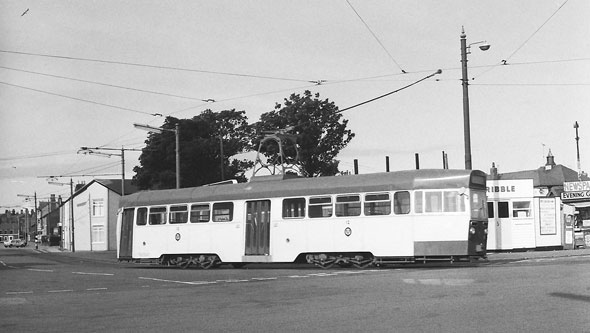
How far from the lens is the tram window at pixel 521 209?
30.6 meters

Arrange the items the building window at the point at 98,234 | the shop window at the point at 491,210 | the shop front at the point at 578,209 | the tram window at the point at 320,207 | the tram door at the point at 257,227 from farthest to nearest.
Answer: the building window at the point at 98,234 < the shop front at the point at 578,209 < the shop window at the point at 491,210 < the tram door at the point at 257,227 < the tram window at the point at 320,207

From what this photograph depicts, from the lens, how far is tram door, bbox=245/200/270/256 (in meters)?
25.4

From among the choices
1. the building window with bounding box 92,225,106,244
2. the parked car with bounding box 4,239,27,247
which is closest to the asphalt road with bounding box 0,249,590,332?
the building window with bounding box 92,225,106,244

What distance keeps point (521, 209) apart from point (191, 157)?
2905 centimetres

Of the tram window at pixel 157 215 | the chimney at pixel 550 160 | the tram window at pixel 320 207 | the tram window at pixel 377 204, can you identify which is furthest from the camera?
the chimney at pixel 550 160

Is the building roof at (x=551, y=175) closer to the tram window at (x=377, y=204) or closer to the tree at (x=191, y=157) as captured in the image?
the tree at (x=191, y=157)

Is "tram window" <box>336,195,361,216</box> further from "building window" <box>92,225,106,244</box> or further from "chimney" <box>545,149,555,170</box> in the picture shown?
"building window" <box>92,225,106,244</box>

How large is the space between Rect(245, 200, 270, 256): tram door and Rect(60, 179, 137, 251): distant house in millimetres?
54474

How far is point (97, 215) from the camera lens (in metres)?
79.8

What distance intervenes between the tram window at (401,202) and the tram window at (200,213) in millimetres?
7906

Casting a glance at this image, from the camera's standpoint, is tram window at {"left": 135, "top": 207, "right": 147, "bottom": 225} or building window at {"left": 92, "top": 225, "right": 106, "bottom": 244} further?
building window at {"left": 92, "top": 225, "right": 106, "bottom": 244}

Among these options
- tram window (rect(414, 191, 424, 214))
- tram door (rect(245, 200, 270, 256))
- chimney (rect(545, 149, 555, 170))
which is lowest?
tram door (rect(245, 200, 270, 256))

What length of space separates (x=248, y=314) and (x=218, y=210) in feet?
51.4

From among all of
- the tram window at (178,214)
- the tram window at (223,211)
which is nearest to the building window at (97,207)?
the tram window at (178,214)
